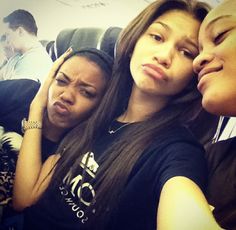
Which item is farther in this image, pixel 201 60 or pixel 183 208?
pixel 201 60

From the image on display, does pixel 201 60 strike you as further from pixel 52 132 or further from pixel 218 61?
pixel 52 132

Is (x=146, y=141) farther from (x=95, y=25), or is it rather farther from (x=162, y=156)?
(x=95, y=25)

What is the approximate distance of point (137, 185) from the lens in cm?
87

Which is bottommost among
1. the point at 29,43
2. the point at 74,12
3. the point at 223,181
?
the point at 223,181

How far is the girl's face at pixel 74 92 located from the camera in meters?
1.07

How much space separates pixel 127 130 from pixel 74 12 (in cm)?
50

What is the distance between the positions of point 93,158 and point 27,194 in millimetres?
254

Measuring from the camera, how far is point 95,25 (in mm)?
1151

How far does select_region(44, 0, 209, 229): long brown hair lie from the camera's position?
91cm

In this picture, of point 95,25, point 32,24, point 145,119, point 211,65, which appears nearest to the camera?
point 211,65

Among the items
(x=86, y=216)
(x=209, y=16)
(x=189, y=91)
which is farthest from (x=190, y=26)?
(x=86, y=216)

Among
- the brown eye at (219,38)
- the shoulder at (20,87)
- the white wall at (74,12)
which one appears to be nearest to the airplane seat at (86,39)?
the white wall at (74,12)

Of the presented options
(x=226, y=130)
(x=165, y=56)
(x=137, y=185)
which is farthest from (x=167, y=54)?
(x=137, y=185)

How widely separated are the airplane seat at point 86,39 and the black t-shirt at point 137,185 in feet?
1.01
